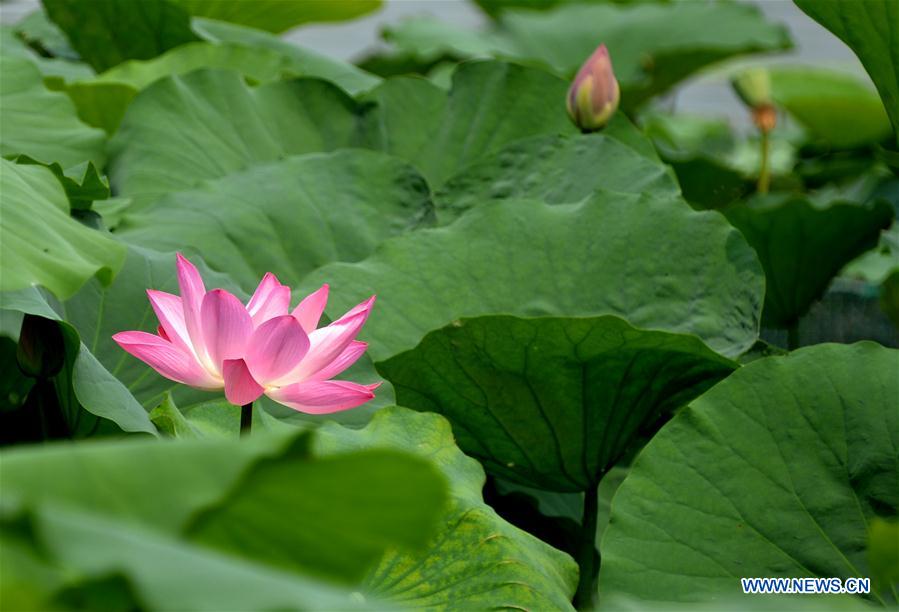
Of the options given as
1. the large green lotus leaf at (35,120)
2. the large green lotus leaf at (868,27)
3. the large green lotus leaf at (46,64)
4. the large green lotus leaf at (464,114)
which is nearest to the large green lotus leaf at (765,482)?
the large green lotus leaf at (868,27)

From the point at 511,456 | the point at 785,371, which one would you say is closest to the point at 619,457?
A: the point at 511,456

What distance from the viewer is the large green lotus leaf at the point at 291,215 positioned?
1.37 meters

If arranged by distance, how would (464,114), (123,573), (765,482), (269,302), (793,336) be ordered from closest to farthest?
(123,573) → (269,302) → (765,482) → (464,114) → (793,336)

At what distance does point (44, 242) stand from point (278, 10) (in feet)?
5.39

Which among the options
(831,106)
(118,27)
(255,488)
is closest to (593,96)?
(118,27)

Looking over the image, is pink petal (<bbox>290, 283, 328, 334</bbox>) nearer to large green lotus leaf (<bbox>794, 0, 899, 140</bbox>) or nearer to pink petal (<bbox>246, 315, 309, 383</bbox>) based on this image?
pink petal (<bbox>246, 315, 309, 383</bbox>)

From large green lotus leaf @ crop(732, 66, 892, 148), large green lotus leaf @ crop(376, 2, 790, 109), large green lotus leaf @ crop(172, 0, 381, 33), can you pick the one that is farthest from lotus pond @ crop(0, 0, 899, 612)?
large green lotus leaf @ crop(732, 66, 892, 148)

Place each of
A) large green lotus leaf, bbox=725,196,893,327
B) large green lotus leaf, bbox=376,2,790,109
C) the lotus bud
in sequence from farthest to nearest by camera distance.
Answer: large green lotus leaf, bbox=376,2,790,109 < large green lotus leaf, bbox=725,196,893,327 < the lotus bud

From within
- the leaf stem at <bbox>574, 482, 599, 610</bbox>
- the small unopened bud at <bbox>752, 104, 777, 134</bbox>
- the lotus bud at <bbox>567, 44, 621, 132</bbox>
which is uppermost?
the lotus bud at <bbox>567, 44, 621, 132</bbox>

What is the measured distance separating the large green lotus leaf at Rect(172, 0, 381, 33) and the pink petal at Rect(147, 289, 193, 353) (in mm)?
1576

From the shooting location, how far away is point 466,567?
0.91 metres

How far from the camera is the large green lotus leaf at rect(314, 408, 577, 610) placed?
0.88 meters

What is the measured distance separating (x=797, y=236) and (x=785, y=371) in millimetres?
822

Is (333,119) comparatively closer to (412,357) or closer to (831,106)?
(412,357)
